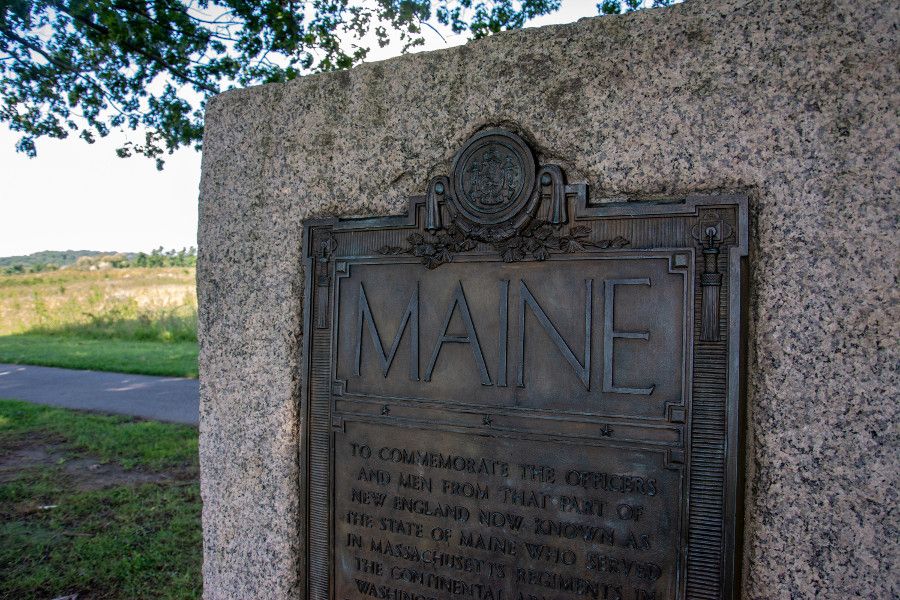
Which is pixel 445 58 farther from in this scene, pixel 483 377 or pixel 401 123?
pixel 483 377

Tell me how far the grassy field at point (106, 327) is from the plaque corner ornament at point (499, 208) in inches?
327

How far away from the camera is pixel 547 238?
2025 mm

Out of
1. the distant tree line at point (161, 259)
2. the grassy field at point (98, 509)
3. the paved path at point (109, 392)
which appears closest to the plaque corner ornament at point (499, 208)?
the grassy field at point (98, 509)

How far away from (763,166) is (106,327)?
16.2m

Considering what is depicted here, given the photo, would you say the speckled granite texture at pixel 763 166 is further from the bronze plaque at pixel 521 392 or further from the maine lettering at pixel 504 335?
the maine lettering at pixel 504 335

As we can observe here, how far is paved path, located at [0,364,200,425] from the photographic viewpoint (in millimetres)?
7602

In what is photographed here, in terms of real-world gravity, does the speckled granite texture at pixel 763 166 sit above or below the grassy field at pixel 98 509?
above

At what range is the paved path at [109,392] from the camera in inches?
299

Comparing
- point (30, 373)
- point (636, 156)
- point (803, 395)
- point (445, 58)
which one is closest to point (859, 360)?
point (803, 395)

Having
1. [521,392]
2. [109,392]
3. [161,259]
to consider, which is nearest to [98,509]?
[521,392]

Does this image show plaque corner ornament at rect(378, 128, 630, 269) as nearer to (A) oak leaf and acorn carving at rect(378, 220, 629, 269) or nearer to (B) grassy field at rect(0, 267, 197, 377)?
(A) oak leaf and acorn carving at rect(378, 220, 629, 269)

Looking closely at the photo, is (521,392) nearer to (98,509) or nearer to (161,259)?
(98,509)

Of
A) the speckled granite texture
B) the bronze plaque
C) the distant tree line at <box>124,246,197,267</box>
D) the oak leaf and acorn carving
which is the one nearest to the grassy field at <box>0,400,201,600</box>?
the speckled granite texture

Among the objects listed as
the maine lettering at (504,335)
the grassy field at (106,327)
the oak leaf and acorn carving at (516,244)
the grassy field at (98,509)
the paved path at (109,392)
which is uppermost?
the oak leaf and acorn carving at (516,244)
